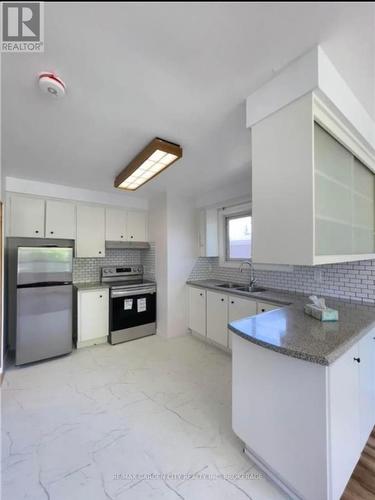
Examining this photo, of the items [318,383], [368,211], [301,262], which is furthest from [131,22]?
[368,211]

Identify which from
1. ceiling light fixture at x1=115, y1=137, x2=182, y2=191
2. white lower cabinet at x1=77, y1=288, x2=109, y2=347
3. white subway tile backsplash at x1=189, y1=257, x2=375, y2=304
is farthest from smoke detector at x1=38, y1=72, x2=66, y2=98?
white subway tile backsplash at x1=189, y1=257, x2=375, y2=304

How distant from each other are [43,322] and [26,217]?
140cm

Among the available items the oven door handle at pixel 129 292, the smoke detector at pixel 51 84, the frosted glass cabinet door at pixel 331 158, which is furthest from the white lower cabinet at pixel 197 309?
the smoke detector at pixel 51 84

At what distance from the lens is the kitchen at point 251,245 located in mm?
998

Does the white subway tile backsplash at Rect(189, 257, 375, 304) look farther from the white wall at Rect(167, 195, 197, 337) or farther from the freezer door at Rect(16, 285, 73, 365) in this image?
the freezer door at Rect(16, 285, 73, 365)

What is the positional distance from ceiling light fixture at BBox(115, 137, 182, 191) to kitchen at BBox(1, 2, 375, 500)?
3 centimetres

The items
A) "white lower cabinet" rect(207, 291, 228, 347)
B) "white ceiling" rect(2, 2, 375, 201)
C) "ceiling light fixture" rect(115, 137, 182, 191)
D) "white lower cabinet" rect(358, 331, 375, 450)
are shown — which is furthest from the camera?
"white lower cabinet" rect(207, 291, 228, 347)

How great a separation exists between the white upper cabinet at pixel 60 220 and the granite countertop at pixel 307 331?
2802mm

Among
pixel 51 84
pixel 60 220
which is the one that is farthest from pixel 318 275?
pixel 60 220

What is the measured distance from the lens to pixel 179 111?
1.49 metres

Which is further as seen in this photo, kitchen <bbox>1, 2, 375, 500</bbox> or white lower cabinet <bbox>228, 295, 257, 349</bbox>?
white lower cabinet <bbox>228, 295, 257, 349</bbox>

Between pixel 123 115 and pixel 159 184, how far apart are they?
1566 millimetres

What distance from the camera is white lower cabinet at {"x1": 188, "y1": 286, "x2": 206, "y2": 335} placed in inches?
130

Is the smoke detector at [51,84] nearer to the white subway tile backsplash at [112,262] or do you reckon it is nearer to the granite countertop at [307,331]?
the granite countertop at [307,331]
